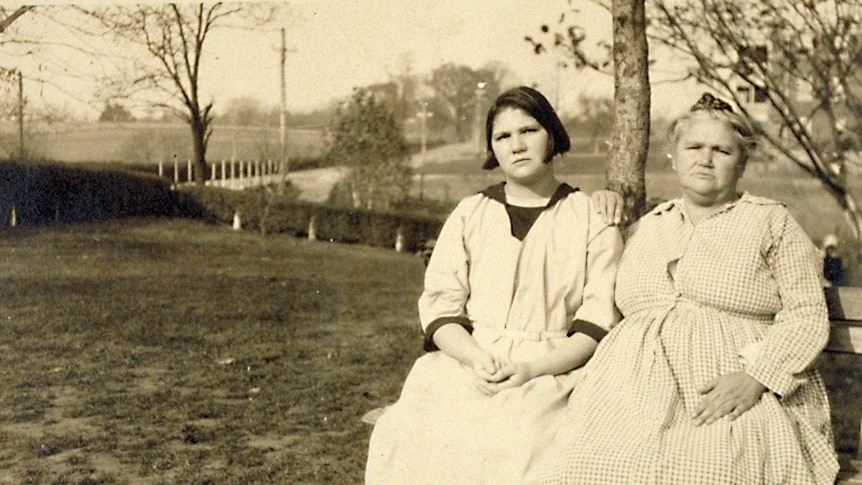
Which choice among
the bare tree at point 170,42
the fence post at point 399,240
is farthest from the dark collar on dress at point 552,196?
the fence post at point 399,240

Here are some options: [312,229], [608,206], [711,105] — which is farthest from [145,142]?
[711,105]

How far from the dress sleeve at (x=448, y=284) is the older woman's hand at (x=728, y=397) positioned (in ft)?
2.25

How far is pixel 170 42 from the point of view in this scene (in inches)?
248

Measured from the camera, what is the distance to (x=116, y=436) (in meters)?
4.38

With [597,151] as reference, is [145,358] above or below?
below

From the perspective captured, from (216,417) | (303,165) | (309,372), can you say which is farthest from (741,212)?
(303,165)

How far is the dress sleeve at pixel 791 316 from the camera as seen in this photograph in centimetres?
210

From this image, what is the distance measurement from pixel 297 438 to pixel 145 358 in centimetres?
198

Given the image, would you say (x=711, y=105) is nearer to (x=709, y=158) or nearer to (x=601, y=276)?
(x=709, y=158)

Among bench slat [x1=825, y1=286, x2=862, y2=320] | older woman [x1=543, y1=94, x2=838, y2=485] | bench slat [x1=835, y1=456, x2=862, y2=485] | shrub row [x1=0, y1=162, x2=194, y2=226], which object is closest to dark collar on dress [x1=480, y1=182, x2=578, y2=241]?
older woman [x1=543, y1=94, x2=838, y2=485]

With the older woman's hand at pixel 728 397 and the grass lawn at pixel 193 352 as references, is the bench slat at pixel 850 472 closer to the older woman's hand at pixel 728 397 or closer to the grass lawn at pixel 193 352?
the older woman's hand at pixel 728 397

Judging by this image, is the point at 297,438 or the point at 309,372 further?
the point at 309,372

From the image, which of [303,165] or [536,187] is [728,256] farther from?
[303,165]

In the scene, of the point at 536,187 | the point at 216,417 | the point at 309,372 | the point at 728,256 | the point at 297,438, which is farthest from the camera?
the point at 309,372
